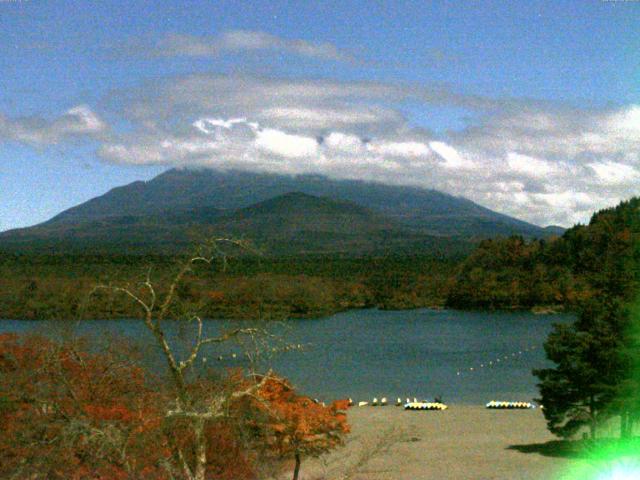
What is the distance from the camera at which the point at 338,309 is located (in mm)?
74000

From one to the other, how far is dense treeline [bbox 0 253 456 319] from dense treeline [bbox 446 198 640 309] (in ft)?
12.4

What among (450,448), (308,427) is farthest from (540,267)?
(308,427)

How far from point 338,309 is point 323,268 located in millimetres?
17054

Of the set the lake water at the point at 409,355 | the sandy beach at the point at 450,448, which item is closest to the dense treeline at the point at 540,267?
the lake water at the point at 409,355

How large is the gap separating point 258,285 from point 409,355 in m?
24.8

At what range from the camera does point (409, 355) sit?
150ft

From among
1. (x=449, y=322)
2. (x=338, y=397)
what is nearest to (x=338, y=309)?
(x=449, y=322)

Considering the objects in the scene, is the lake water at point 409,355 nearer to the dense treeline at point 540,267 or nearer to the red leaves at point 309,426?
the red leaves at point 309,426

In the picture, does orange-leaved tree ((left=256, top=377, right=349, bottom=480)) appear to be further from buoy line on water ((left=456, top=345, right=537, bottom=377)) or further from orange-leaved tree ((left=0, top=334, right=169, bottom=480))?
buoy line on water ((left=456, top=345, right=537, bottom=377))

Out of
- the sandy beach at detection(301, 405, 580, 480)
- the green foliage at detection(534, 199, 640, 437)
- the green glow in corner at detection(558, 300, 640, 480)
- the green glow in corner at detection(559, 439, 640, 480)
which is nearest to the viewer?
the green glow in corner at detection(559, 439, 640, 480)

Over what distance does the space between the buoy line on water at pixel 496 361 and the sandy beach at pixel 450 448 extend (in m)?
12.1

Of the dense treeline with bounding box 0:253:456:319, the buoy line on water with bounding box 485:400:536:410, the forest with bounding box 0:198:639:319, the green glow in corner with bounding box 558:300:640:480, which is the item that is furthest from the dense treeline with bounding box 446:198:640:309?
the green glow in corner with bounding box 558:300:640:480

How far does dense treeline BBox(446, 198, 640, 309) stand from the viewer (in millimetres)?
75312

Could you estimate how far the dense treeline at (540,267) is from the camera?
75.3m
